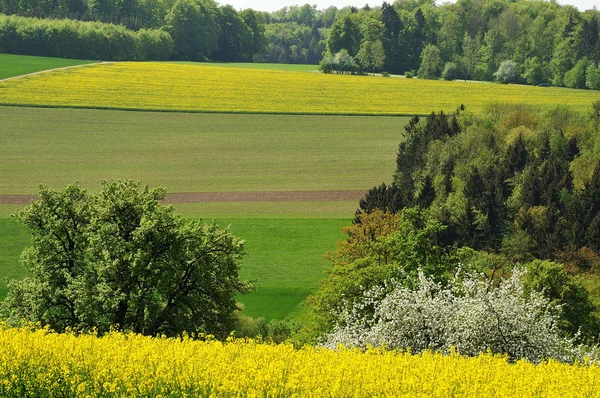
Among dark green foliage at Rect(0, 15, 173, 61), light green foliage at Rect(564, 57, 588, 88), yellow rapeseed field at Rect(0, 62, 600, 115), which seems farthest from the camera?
light green foliage at Rect(564, 57, 588, 88)

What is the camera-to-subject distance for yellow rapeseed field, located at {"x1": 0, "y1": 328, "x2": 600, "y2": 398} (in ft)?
50.3

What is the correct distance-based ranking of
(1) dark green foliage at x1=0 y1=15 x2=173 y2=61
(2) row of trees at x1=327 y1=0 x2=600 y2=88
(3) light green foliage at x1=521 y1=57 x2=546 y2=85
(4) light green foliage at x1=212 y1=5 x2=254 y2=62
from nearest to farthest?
(1) dark green foliage at x1=0 y1=15 x2=173 y2=61
(3) light green foliage at x1=521 y1=57 x2=546 y2=85
(2) row of trees at x1=327 y1=0 x2=600 y2=88
(4) light green foliage at x1=212 y1=5 x2=254 y2=62

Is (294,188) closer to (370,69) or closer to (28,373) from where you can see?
(28,373)

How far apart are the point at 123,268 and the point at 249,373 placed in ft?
68.2

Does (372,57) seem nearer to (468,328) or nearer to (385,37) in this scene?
(385,37)

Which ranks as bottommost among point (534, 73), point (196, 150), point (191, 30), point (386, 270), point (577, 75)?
point (196, 150)

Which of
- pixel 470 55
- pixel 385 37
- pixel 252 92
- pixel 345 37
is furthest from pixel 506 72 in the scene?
pixel 252 92

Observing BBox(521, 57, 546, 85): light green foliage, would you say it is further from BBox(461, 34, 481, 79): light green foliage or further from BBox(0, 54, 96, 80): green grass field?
BBox(0, 54, 96, 80): green grass field

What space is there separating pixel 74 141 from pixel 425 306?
79.8 metres

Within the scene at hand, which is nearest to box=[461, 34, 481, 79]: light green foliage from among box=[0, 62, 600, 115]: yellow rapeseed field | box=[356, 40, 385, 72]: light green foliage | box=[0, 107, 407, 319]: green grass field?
box=[356, 40, 385, 72]: light green foliage

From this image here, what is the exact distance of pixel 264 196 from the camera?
83.2 meters

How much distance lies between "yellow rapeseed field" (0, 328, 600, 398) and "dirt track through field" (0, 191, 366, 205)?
62841 mm

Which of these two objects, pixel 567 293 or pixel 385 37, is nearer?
pixel 567 293

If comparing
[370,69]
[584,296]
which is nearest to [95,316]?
[584,296]
